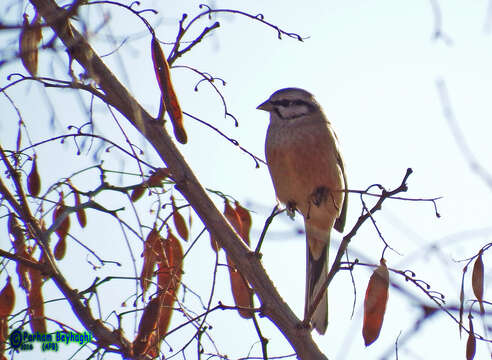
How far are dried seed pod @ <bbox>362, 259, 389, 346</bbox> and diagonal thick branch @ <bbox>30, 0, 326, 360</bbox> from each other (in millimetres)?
183

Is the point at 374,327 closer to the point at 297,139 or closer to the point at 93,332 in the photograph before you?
the point at 93,332

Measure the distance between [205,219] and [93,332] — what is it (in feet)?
1.76

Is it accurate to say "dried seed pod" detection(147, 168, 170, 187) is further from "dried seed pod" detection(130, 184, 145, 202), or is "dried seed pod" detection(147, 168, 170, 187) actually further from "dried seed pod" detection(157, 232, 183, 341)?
→ "dried seed pod" detection(157, 232, 183, 341)

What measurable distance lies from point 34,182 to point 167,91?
83 centimetres

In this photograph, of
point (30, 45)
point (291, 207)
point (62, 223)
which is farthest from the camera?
point (291, 207)

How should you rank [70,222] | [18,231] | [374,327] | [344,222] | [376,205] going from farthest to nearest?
[344,222] → [70,222] → [18,231] → [374,327] → [376,205]

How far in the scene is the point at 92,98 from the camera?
8.29 feet

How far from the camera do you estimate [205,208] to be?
249 cm

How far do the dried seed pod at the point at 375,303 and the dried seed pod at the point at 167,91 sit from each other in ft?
2.55

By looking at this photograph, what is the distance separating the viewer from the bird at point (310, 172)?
14.4 ft

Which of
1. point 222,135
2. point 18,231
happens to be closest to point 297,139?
point 222,135

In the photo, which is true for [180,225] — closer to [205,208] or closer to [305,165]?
[205,208]

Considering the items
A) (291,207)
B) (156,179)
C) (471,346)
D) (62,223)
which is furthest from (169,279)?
(291,207)

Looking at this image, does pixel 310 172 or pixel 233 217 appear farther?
pixel 310 172
